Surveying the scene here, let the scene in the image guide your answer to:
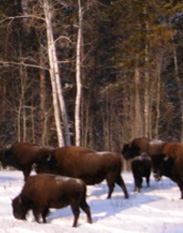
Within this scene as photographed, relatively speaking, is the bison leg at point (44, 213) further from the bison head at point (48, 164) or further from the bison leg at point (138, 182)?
the bison leg at point (138, 182)

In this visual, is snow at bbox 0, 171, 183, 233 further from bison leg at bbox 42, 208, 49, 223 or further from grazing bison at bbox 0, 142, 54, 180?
grazing bison at bbox 0, 142, 54, 180

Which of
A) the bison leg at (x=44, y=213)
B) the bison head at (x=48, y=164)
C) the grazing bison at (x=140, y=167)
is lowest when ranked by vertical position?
the bison leg at (x=44, y=213)

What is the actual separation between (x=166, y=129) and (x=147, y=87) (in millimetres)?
8370

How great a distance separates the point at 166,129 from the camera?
34.2 metres

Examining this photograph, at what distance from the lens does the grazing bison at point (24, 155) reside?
14.7 meters

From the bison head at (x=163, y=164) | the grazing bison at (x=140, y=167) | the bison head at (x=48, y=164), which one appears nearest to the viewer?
the bison head at (x=48, y=164)

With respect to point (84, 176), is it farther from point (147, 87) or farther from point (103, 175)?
point (147, 87)

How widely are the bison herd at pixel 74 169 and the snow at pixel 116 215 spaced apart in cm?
28

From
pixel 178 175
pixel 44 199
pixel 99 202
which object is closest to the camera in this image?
pixel 44 199

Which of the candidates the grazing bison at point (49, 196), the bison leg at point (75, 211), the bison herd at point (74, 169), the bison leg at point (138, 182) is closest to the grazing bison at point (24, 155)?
the bison herd at point (74, 169)

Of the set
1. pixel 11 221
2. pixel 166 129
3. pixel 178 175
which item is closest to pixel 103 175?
pixel 178 175

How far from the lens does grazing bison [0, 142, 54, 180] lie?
14693 millimetres

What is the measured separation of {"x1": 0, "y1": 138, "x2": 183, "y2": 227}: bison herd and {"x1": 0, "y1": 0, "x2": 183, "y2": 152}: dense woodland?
795 cm

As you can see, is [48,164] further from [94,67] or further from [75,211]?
[94,67]
